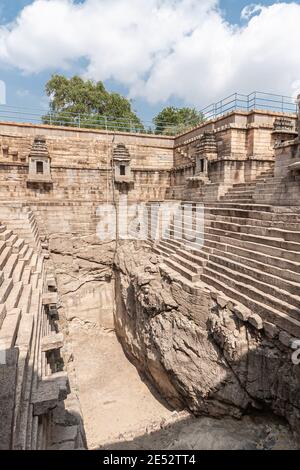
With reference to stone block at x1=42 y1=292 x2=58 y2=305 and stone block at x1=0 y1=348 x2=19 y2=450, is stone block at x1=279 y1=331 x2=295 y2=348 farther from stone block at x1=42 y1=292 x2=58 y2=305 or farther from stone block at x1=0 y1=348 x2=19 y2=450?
stone block at x1=42 y1=292 x2=58 y2=305

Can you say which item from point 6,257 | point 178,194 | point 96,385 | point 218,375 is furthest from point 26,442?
point 178,194

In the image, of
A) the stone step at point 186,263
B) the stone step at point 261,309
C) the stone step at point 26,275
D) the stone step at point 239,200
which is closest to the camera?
the stone step at point 261,309

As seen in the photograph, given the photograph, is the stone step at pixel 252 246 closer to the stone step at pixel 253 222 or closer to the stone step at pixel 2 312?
the stone step at pixel 253 222

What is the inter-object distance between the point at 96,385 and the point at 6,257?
508cm

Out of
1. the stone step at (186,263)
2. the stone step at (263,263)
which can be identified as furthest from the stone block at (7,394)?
the stone step at (186,263)

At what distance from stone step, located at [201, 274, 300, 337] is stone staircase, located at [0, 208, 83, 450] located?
139 inches

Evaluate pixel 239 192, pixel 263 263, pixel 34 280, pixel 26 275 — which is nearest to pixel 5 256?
pixel 26 275

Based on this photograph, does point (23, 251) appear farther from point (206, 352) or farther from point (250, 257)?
point (250, 257)

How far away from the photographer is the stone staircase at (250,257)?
4965mm

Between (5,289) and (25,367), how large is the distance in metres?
1.93

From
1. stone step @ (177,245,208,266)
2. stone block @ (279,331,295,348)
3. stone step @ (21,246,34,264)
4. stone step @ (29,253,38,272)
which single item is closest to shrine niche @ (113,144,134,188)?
stone step @ (177,245,208,266)

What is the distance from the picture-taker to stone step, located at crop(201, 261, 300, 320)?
469 centimetres

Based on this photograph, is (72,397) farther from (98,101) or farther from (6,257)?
(98,101)

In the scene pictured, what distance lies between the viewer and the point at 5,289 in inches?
184
